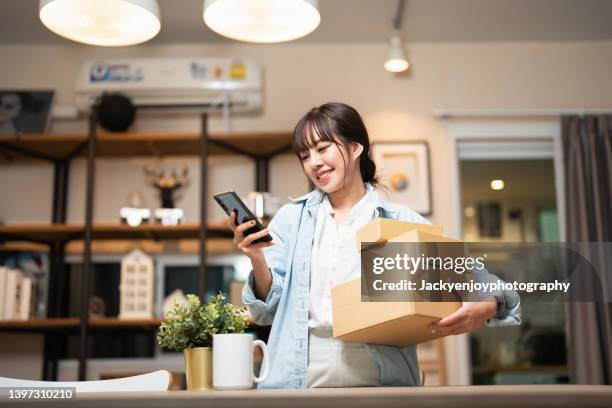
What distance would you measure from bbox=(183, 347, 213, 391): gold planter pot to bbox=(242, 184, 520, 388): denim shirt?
26 centimetres

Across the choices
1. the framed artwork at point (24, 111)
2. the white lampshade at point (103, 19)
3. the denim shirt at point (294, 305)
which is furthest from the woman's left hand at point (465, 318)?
the framed artwork at point (24, 111)

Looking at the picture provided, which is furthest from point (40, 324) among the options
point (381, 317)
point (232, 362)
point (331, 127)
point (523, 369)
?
point (523, 369)

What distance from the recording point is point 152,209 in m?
3.80

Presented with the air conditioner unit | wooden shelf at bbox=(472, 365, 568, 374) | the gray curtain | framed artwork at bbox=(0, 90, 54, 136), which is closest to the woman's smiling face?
the air conditioner unit

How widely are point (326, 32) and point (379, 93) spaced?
45 cm

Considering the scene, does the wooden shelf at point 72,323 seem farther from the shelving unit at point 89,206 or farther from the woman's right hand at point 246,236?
the woman's right hand at point 246,236

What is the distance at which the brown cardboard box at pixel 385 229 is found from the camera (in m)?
1.23

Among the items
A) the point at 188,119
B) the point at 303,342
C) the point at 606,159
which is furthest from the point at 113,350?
the point at 606,159

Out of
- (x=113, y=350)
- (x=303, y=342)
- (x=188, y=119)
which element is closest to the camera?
(x=303, y=342)

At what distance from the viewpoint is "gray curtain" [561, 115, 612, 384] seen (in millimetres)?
3533

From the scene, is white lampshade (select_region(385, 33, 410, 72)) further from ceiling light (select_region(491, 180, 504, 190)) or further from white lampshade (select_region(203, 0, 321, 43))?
white lampshade (select_region(203, 0, 321, 43))

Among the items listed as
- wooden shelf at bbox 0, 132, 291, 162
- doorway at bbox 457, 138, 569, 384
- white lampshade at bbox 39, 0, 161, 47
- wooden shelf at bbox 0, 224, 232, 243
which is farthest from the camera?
doorway at bbox 457, 138, 569, 384

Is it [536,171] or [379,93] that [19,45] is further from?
[536,171]

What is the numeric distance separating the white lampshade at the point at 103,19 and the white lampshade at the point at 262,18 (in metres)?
0.17
